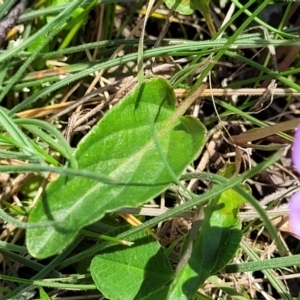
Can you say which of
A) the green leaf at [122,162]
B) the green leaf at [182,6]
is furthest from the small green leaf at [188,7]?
the green leaf at [122,162]

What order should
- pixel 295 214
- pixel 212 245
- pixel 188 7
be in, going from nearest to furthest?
pixel 295 214 < pixel 212 245 < pixel 188 7

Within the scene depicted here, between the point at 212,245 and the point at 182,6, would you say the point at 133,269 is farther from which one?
the point at 182,6

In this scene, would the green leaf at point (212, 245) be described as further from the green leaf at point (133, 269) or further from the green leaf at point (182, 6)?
the green leaf at point (182, 6)

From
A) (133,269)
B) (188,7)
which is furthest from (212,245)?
(188,7)

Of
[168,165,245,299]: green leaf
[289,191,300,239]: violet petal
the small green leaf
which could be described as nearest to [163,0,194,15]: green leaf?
the small green leaf

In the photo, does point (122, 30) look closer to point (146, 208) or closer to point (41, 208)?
point (146, 208)
